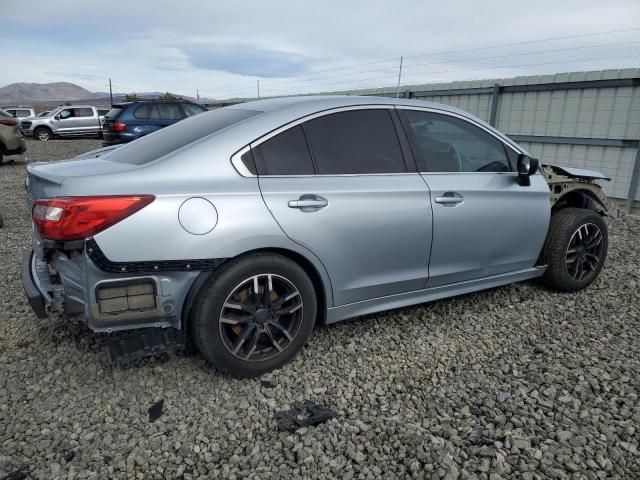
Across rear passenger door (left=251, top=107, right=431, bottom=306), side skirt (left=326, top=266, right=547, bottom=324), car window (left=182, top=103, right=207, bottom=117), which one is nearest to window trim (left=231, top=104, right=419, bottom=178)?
rear passenger door (left=251, top=107, right=431, bottom=306)

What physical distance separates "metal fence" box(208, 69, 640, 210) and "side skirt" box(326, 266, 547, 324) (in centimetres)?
485

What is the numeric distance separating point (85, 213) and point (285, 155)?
1.09m

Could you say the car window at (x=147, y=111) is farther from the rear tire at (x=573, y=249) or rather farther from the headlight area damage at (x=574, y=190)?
the rear tire at (x=573, y=249)

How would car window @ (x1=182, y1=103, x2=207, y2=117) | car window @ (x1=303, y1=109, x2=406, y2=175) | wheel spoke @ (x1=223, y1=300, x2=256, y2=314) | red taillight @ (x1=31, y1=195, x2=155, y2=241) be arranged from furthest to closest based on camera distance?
car window @ (x1=182, y1=103, x2=207, y2=117), car window @ (x1=303, y1=109, x2=406, y2=175), wheel spoke @ (x1=223, y1=300, x2=256, y2=314), red taillight @ (x1=31, y1=195, x2=155, y2=241)

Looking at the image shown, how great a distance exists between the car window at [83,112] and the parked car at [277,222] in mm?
22610

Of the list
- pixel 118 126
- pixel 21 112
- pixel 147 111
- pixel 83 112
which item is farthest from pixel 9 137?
pixel 21 112

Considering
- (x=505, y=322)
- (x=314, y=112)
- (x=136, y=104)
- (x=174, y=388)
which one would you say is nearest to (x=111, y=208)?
(x=174, y=388)

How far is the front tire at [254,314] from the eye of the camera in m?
2.48

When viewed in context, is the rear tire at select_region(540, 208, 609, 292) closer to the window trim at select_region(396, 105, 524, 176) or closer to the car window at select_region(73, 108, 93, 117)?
the window trim at select_region(396, 105, 524, 176)

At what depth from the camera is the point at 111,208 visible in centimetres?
224

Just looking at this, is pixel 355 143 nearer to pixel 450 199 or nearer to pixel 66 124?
pixel 450 199

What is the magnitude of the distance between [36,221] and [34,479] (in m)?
1.19

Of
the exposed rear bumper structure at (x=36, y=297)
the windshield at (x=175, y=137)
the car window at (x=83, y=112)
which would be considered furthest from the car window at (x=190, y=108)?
the car window at (x=83, y=112)

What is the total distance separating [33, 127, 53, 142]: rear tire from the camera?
22.3 meters
